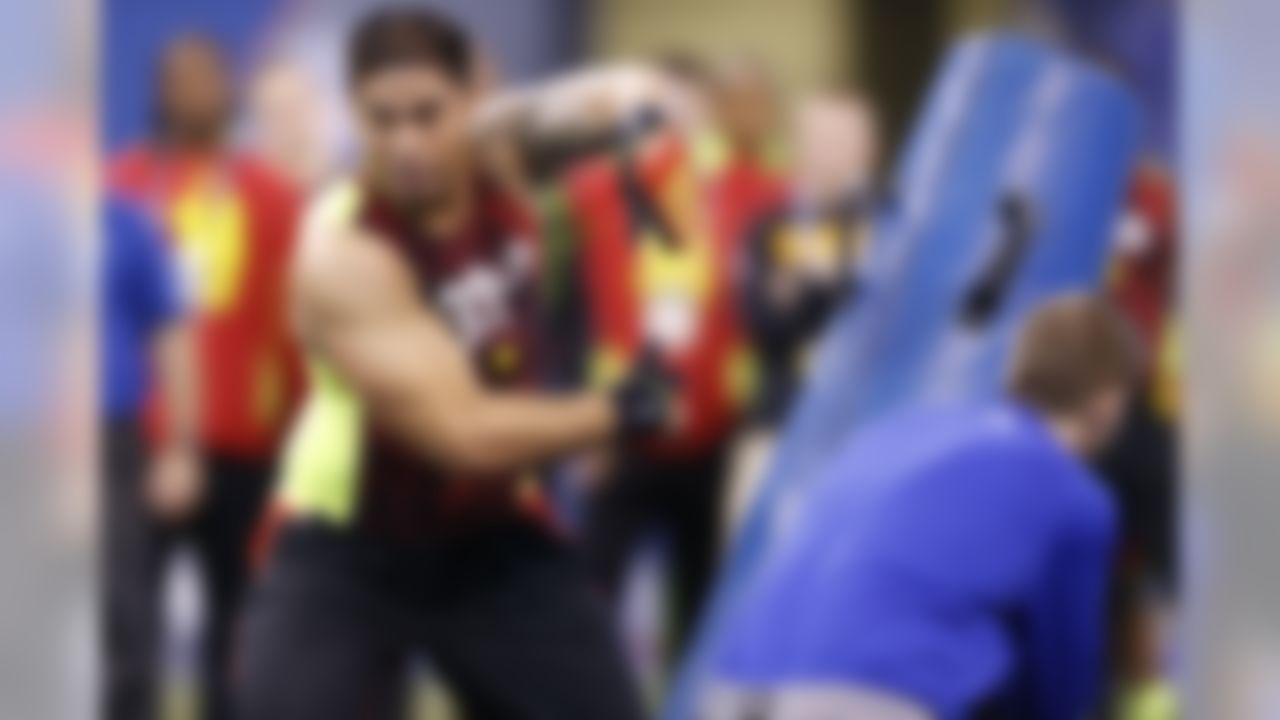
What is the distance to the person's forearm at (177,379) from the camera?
4.29 m

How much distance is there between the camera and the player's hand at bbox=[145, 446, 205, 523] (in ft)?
14.7

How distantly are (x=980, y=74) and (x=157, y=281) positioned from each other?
50.3 inches

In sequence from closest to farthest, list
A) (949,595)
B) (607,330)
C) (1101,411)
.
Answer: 1. (949,595)
2. (1101,411)
3. (607,330)

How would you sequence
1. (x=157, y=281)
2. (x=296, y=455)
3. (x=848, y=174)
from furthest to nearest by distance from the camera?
(x=848, y=174), (x=157, y=281), (x=296, y=455)

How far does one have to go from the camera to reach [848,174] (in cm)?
514

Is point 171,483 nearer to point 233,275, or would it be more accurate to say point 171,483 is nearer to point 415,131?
point 233,275


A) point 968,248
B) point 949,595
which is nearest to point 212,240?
point 968,248

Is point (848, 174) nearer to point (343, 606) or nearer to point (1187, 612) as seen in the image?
point (343, 606)

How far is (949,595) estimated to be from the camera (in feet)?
8.21

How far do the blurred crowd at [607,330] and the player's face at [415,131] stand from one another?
37cm

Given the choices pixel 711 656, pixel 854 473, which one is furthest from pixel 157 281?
pixel 854 473

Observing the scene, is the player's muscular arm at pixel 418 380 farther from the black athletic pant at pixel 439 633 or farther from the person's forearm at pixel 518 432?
the black athletic pant at pixel 439 633

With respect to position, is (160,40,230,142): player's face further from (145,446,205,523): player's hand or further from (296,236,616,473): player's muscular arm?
(296,236,616,473): player's muscular arm

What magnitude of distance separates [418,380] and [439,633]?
0.31m
